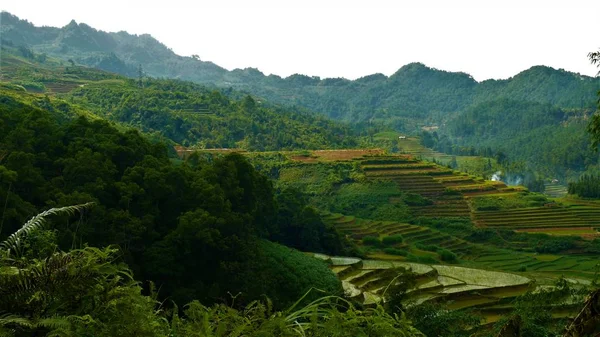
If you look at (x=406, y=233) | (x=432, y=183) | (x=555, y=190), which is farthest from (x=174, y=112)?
(x=555, y=190)

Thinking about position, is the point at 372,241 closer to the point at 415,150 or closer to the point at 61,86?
the point at 61,86

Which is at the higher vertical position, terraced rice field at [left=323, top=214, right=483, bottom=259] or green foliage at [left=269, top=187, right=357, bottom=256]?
green foliage at [left=269, top=187, right=357, bottom=256]

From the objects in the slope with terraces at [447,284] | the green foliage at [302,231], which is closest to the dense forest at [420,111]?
the green foliage at [302,231]

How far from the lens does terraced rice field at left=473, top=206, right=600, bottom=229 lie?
3838 centimetres

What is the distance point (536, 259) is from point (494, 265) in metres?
2.70

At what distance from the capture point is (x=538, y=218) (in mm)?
39219

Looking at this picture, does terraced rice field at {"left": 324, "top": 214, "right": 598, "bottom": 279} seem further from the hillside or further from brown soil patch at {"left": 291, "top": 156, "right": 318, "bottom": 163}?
the hillside

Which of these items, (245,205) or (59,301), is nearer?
(59,301)

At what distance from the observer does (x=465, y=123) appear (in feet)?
479

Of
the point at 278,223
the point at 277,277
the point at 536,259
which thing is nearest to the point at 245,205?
the point at 277,277

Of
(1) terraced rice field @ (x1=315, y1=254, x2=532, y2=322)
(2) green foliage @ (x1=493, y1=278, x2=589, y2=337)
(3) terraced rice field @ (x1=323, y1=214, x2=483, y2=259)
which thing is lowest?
(3) terraced rice field @ (x1=323, y1=214, x2=483, y2=259)

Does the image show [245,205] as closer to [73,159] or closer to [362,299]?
[362,299]

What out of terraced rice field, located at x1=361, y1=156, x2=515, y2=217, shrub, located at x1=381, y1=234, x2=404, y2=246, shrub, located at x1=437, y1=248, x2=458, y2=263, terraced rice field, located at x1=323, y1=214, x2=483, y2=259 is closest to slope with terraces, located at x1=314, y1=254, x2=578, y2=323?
shrub, located at x1=437, y1=248, x2=458, y2=263

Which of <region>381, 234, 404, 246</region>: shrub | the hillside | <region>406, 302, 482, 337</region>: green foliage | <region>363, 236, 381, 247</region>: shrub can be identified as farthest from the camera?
the hillside
